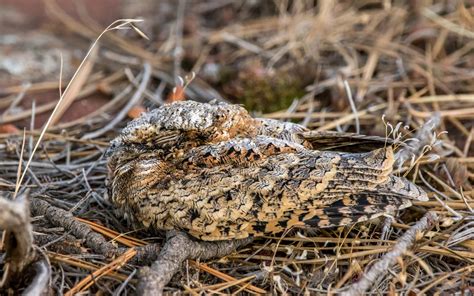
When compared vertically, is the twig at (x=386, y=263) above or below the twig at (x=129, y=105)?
above

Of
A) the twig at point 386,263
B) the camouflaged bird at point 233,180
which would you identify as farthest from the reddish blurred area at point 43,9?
the twig at point 386,263

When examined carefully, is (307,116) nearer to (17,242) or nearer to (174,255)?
(174,255)

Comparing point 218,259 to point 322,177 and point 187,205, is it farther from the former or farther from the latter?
point 322,177

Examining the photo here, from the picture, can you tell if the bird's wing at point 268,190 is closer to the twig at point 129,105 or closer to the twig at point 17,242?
the twig at point 17,242

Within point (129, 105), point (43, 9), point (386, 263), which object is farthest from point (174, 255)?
point (43, 9)

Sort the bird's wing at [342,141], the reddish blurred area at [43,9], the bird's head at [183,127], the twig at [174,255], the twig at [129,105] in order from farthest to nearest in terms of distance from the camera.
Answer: the reddish blurred area at [43,9], the twig at [129,105], the bird's wing at [342,141], the bird's head at [183,127], the twig at [174,255]

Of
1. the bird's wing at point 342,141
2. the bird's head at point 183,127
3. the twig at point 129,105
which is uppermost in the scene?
the bird's head at point 183,127
